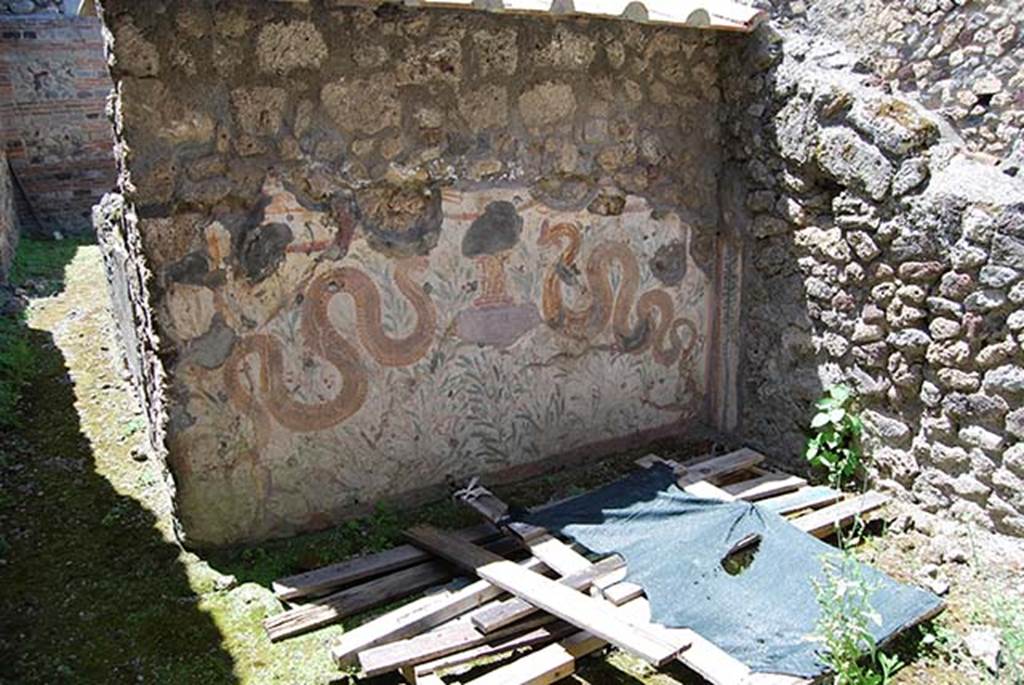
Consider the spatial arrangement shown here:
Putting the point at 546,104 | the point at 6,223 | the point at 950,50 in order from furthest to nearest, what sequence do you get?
the point at 6,223 < the point at 950,50 < the point at 546,104

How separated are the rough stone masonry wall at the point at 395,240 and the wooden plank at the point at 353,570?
1.36 feet

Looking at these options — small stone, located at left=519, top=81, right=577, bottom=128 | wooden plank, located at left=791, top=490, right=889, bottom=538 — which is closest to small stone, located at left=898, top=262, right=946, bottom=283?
wooden plank, located at left=791, top=490, right=889, bottom=538

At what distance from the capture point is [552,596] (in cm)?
311

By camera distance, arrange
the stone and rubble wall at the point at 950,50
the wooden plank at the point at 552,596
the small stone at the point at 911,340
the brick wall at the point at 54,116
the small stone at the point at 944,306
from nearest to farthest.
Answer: the wooden plank at the point at 552,596 < the small stone at the point at 944,306 < the small stone at the point at 911,340 < the stone and rubble wall at the point at 950,50 < the brick wall at the point at 54,116

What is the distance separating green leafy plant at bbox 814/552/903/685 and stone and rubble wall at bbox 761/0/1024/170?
3.10 m

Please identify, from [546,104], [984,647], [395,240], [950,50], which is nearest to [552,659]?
[984,647]

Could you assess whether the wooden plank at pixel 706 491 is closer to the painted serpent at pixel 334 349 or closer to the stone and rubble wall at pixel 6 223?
the painted serpent at pixel 334 349

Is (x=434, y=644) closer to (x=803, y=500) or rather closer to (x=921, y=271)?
(x=803, y=500)

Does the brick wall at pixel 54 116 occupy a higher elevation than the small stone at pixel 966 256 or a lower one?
higher

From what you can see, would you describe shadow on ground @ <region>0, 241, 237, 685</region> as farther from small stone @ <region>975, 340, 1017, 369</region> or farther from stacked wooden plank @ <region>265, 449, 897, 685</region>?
small stone @ <region>975, 340, 1017, 369</region>

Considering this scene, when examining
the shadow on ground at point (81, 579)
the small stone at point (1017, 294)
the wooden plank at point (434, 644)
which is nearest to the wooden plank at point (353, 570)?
the shadow on ground at point (81, 579)

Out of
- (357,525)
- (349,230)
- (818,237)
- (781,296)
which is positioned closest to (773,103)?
(818,237)

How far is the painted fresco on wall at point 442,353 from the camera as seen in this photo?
11.8 feet

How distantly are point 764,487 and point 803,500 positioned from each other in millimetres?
202
